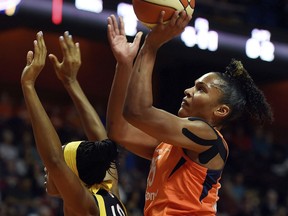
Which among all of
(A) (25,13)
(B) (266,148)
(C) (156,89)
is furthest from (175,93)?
(A) (25,13)

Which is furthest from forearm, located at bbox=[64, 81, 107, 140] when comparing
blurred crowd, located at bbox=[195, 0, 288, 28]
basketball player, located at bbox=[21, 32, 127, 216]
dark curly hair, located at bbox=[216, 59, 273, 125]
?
blurred crowd, located at bbox=[195, 0, 288, 28]

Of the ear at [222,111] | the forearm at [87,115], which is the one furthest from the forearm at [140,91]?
the forearm at [87,115]

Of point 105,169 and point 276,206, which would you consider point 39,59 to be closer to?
point 105,169

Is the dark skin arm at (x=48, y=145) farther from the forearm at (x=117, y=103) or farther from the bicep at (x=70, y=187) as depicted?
the forearm at (x=117, y=103)

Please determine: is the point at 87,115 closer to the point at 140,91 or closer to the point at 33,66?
the point at 33,66

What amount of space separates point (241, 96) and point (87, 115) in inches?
36.3

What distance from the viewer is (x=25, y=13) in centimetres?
865

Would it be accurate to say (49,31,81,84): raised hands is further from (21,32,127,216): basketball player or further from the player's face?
the player's face

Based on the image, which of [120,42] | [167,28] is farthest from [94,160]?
[167,28]

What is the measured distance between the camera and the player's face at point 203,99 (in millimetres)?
3205

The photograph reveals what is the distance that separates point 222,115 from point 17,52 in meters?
10.0

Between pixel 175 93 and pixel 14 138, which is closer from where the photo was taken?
pixel 14 138

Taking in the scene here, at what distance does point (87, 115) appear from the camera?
3.78 metres

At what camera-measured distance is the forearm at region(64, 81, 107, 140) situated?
3.73 metres
